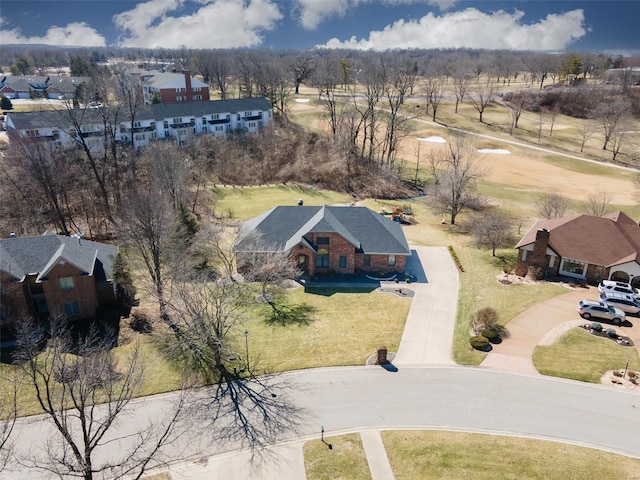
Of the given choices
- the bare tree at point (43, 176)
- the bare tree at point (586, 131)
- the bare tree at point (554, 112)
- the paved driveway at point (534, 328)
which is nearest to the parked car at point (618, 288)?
the paved driveway at point (534, 328)

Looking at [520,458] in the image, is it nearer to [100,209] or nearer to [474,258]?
[474,258]

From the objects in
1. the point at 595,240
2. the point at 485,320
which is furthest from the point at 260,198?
the point at 595,240

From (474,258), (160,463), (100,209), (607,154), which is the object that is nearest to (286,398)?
(160,463)

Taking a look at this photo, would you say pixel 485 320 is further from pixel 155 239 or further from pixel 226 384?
pixel 155 239

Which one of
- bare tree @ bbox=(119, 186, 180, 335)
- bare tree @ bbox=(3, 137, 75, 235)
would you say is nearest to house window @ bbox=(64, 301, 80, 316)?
bare tree @ bbox=(119, 186, 180, 335)

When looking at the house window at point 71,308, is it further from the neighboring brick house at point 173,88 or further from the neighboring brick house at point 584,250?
the neighboring brick house at point 173,88

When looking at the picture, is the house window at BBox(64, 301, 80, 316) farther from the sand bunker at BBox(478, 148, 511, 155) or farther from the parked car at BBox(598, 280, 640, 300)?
the sand bunker at BBox(478, 148, 511, 155)
